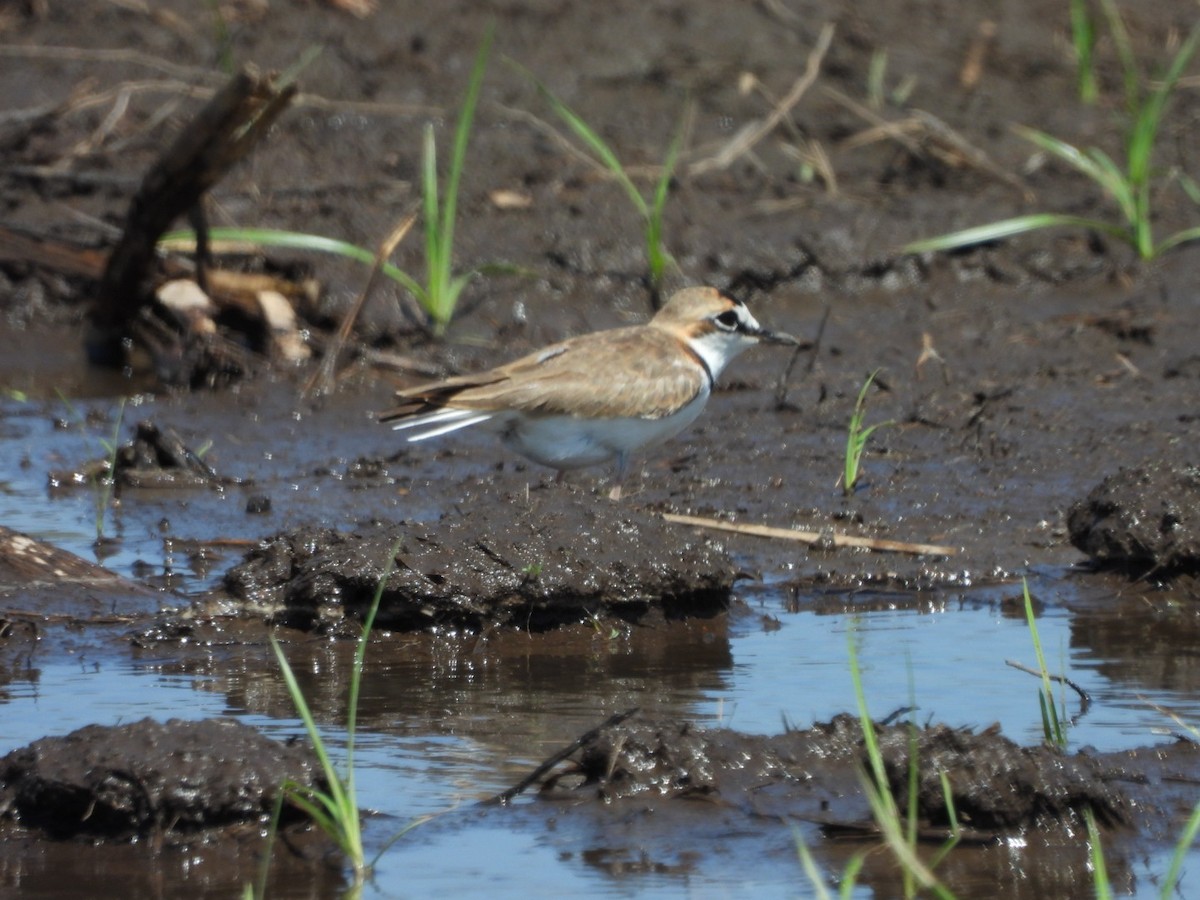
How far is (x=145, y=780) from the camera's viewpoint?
457 cm

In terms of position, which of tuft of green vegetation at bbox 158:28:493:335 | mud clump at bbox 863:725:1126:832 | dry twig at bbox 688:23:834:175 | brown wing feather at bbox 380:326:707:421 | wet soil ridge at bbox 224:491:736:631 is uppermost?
dry twig at bbox 688:23:834:175

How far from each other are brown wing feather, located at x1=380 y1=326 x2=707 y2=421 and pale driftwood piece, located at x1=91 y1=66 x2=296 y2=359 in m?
1.61

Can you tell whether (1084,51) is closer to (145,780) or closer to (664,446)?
(664,446)

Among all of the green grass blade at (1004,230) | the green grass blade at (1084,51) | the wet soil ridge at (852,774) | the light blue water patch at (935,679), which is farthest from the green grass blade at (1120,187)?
the wet soil ridge at (852,774)

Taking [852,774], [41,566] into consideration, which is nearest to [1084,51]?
[41,566]

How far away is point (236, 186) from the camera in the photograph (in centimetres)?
1143

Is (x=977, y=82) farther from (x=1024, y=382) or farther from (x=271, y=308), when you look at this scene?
(x=271, y=308)

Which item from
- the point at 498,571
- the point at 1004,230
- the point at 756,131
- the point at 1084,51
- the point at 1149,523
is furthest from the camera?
the point at 1084,51

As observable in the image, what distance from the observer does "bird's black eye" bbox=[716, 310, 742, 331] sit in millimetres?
8766

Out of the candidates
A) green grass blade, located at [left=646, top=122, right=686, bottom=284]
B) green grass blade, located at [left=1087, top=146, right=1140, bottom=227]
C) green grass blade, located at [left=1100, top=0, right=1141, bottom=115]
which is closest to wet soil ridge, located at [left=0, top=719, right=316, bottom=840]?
green grass blade, located at [left=646, top=122, right=686, bottom=284]

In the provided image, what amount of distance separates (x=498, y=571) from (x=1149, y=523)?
248 cm

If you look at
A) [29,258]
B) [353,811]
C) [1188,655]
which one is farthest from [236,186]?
[353,811]

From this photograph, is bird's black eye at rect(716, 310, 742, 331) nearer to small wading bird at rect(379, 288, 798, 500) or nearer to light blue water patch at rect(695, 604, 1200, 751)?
small wading bird at rect(379, 288, 798, 500)

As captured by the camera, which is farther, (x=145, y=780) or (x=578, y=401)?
(x=578, y=401)
